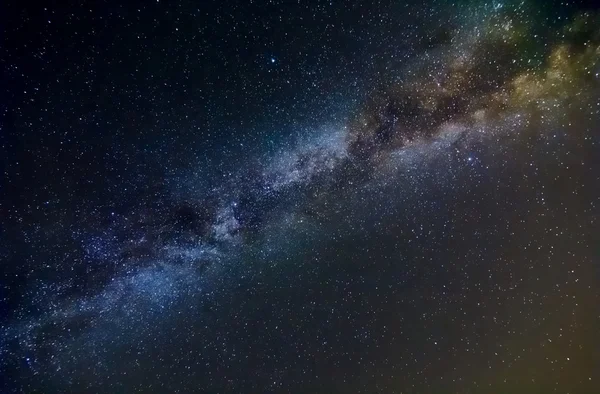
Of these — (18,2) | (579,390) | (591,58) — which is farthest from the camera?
(579,390)

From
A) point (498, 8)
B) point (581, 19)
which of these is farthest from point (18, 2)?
point (581, 19)

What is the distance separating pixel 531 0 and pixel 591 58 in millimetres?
1284

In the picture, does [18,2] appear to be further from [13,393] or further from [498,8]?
[13,393]

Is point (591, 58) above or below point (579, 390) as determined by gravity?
above

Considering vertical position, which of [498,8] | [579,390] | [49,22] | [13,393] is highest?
[49,22]

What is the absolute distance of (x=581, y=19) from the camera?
4.80 metres

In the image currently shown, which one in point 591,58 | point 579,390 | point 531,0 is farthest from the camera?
point 579,390

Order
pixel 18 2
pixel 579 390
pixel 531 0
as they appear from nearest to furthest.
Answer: pixel 18 2 → pixel 531 0 → pixel 579 390

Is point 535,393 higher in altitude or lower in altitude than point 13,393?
lower

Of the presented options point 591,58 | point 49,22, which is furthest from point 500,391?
point 49,22

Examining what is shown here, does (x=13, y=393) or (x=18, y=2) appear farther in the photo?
(x=13, y=393)

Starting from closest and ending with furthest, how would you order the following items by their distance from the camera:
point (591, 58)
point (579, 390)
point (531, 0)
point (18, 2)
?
point (18, 2)
point (531, 0)
point (591, 58)
point (579, 390)

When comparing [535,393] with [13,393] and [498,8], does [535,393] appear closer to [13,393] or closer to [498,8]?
[498,8]

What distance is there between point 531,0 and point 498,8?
1.16ft
